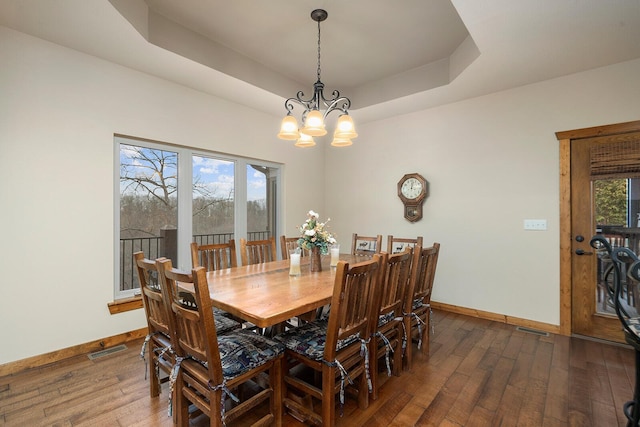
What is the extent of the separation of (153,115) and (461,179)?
12.3 feet

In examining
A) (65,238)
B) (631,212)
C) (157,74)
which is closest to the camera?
(65,238)

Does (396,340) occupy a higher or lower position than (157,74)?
lower

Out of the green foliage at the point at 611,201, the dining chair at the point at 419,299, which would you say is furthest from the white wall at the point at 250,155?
the dining chair at the point at 419,299

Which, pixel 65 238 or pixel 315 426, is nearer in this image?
pixel 315 426

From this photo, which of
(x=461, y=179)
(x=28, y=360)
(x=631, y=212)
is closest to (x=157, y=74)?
(x=28, y=360)

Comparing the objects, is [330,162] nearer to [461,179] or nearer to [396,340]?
[461,179]

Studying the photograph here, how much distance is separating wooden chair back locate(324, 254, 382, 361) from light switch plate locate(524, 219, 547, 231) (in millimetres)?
2526

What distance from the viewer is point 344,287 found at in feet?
5.24

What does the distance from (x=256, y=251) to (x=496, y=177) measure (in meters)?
2.97

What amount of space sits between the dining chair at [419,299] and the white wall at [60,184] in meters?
2.65

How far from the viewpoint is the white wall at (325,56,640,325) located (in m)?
3.12

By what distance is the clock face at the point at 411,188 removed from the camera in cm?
413

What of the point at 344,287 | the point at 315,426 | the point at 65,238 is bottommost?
the point at 315,426

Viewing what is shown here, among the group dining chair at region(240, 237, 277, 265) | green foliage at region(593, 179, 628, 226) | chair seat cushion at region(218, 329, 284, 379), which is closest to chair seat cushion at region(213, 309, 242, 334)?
chair seat cushion at region(218, 329, 284, 379)
